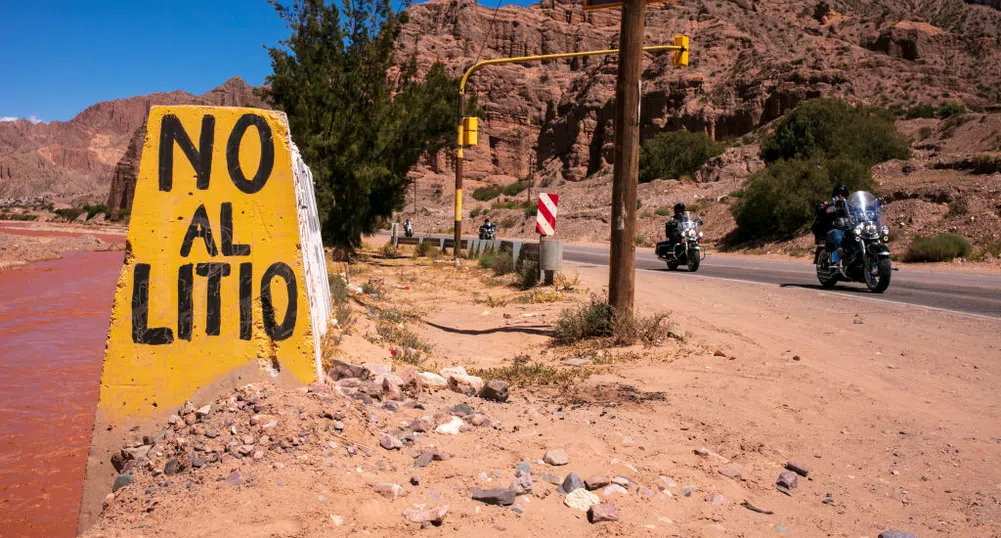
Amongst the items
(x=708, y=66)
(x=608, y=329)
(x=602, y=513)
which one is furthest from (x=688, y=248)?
(x=708, y=66)

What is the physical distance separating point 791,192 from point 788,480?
29062mm

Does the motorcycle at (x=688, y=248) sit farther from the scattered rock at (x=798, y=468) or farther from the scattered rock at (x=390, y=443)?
the scattered rock at (x=390, y=443)

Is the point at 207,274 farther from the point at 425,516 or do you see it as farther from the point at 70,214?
the point at 70,214

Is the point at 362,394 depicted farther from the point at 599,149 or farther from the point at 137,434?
the point at 599,149

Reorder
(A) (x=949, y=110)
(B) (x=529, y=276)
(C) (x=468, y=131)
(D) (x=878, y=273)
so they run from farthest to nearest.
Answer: (A) (x=949, y=110) → (C) (x=468, y=131) → (B) (x=529, y=276) → (D) (x=878, y=273)

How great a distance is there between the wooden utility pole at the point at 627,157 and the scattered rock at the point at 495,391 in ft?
9.81

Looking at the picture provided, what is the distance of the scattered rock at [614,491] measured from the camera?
153 inches

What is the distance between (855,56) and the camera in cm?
8256

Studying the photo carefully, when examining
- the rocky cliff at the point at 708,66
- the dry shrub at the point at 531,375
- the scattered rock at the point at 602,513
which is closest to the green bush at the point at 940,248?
the dry shrub at the point at 531,375

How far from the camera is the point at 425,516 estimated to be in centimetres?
345

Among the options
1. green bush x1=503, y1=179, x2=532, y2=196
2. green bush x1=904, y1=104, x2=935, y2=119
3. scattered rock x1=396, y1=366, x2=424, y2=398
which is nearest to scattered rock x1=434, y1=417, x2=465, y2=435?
scattered rock x1=396, y1=366, x2=424, y2=398

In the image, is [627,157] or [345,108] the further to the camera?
[345,108]

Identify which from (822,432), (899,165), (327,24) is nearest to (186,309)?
(822,432)

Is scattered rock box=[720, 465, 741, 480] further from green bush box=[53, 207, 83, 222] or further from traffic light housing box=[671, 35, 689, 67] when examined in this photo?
green bush box=[53, 207, 83, 222]
